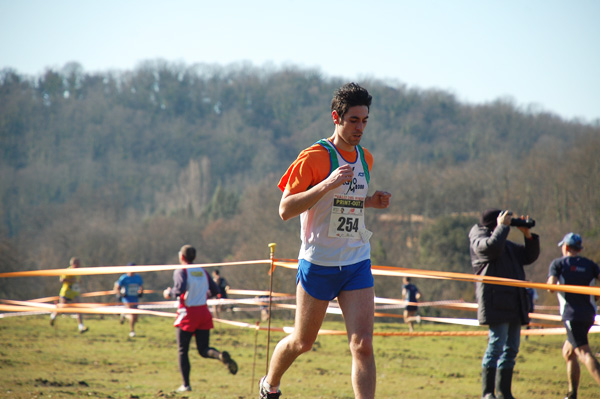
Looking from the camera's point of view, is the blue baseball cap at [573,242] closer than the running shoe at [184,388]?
Yes

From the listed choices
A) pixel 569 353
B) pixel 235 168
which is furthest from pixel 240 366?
pixel 235 168

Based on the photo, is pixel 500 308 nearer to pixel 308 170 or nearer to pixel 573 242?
pixel 573 242

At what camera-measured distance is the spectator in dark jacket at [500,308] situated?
20.7ft

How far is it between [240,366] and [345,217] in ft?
26.5

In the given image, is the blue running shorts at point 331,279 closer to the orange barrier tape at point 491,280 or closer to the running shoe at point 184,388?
the orange barrier tape at point 491,280

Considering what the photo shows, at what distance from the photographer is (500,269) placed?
256 inches

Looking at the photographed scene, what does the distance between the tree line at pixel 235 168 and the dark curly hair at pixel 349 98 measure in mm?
25126

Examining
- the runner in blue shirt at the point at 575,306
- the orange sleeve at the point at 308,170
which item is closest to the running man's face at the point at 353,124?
the orange sleeve at the point at 308,170

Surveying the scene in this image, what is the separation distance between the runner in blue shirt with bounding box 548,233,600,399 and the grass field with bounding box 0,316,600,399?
83cm

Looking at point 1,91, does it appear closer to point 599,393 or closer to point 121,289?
point 121,289

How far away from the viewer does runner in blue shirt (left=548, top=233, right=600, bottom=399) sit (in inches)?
261

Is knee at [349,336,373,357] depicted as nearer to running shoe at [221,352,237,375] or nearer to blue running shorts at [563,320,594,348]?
blue running shorts at [563,320,594,348]

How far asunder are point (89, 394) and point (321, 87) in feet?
296

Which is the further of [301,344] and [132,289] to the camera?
[132,289]
